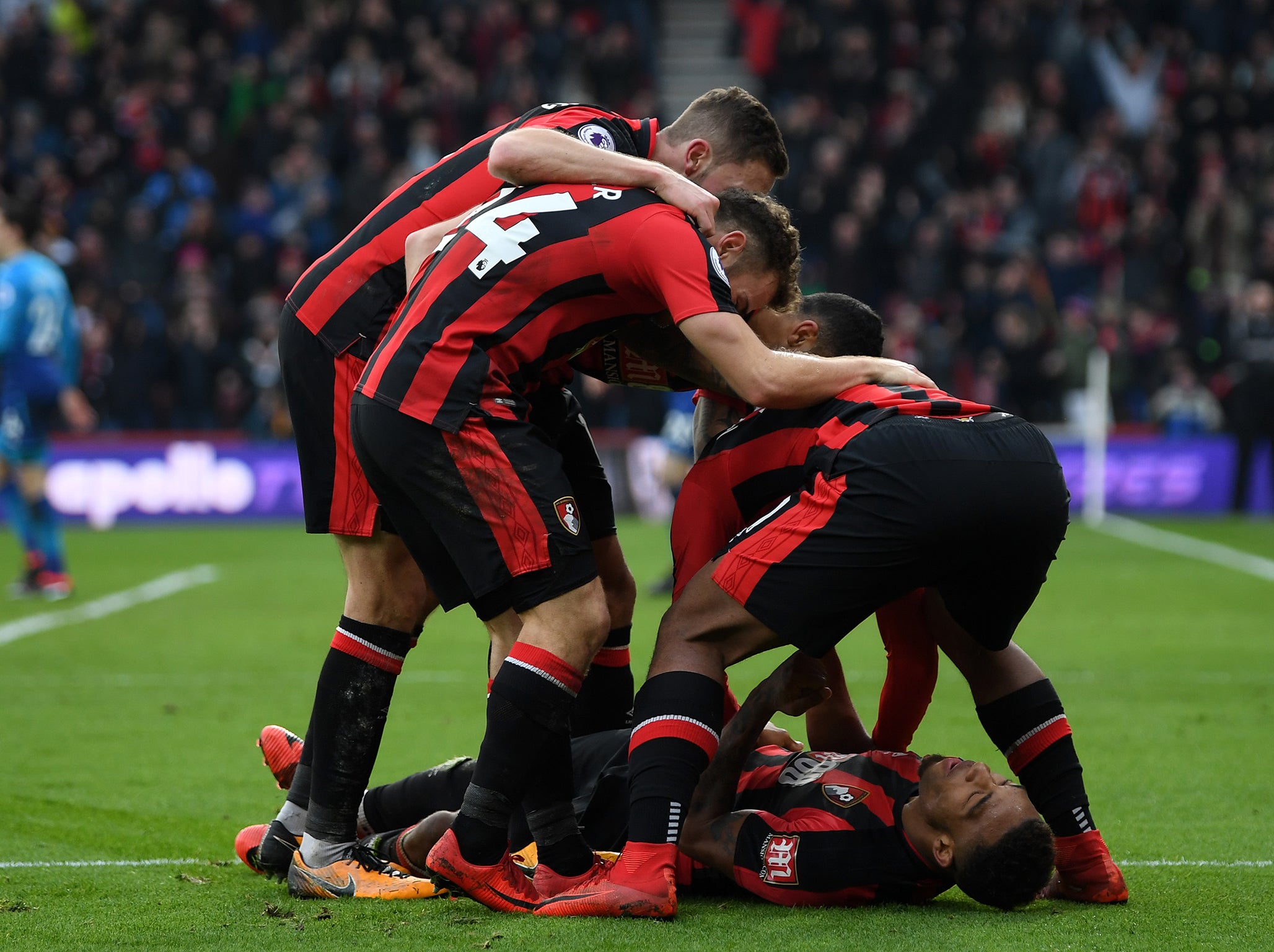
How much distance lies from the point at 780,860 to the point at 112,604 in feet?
25.1

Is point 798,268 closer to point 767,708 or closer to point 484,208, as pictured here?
point 484,208

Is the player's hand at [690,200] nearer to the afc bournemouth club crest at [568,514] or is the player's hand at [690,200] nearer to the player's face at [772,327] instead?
the player's face at [772,327]

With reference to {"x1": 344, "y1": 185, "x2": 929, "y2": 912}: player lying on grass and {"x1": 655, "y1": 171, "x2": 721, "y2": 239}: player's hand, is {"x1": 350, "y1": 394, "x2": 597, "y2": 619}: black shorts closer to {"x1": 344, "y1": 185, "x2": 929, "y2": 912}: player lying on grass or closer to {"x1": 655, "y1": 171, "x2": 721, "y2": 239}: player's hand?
{"x1": 344, "y1": 185, "x2": 929, "y2": 912}: player lying on grass

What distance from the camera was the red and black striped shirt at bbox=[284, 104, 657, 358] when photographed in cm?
390

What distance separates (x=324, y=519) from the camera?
3934 millimetres

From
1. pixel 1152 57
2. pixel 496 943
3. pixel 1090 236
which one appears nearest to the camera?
pixel 496 943

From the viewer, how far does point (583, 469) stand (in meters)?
4.16

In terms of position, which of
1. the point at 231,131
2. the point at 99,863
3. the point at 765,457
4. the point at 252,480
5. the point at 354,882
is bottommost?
the point at 252,480

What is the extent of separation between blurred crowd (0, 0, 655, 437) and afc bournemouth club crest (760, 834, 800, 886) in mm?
14273

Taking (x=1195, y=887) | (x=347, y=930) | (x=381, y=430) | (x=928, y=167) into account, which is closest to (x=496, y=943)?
(x=347, y=930)

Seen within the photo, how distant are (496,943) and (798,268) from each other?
5.83 feet

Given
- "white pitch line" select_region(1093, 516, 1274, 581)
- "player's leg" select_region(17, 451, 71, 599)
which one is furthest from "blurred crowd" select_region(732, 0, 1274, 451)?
"player's leg" select_region(17, 451, 71, 599)

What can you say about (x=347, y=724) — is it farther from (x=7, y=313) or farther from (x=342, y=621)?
(x=7, y=313)

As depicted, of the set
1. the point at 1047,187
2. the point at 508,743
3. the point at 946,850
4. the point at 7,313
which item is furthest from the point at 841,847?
the point at 1047,187
